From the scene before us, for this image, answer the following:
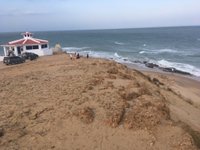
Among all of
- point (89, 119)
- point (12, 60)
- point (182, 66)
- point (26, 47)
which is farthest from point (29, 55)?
point (89, 119)

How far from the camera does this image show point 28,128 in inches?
558

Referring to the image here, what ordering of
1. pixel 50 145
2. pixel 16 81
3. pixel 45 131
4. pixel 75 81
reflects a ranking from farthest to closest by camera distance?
pixel 16 81, pixel 75 81, pixel 45 131, pixel 50 145

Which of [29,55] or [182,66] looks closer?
[29,55]

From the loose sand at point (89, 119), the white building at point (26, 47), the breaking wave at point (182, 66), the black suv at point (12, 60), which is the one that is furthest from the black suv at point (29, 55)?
the breaking wave at point (182, 66)

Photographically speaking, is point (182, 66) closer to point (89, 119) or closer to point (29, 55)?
point (29, 55)

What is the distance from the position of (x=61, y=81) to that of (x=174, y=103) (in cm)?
900

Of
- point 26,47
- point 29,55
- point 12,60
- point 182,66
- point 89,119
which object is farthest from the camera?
point 182,66

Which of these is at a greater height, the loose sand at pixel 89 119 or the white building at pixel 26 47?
the loose sand at pixel 89 119

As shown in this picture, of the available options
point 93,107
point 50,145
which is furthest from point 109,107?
point 50,145

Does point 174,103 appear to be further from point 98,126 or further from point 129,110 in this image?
point 98,126

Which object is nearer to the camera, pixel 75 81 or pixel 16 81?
pixel 75 81

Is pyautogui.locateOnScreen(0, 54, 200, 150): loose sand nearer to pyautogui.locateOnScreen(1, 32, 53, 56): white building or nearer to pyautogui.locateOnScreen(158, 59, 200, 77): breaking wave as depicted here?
pyautogui.locateOnScreen(1, 32, 53, 56): white building

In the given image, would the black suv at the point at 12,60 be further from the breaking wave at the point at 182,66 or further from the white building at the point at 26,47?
the breaking wave at the point at 182,66

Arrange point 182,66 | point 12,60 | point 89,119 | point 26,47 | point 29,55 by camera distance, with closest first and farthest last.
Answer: point 89,119
point 12,60
point 29,55
point 26,47
point 182,66
